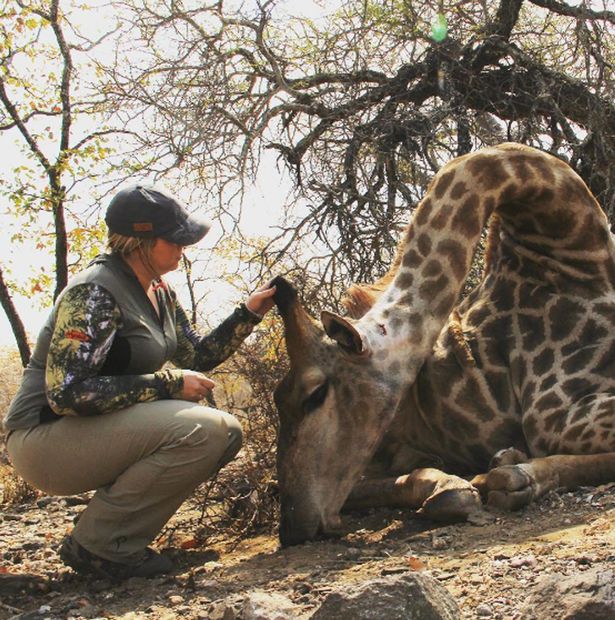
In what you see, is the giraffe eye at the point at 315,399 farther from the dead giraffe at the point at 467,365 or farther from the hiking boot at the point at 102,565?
the hiking boot at the point at 102,565

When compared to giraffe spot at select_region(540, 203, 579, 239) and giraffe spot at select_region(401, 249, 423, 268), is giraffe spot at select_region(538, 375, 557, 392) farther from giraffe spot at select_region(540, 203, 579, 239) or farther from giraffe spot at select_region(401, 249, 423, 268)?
giraffe spot at select_region(401, 249, 423, 268)

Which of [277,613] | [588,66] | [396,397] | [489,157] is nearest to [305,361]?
[396,397]

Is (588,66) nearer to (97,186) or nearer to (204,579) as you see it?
(97,186)

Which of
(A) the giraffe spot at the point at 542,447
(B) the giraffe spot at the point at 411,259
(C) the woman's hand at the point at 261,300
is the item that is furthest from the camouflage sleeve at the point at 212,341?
(A) the giraffe spot at the point at 542,447

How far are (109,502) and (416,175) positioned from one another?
14.5 feet

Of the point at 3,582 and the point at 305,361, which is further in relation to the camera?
the point at 305,361

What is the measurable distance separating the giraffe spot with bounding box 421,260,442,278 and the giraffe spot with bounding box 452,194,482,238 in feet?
0.79

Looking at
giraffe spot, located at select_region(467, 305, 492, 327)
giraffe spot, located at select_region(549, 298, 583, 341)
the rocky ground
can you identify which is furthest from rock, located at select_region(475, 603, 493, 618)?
giraffe spot, located at select_region(467, 305, 492, 327)

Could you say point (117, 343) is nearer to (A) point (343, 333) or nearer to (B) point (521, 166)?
(A) point (343, 333)

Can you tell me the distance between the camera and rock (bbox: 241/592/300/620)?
3.15 meters

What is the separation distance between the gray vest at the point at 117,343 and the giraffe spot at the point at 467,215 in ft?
5.85

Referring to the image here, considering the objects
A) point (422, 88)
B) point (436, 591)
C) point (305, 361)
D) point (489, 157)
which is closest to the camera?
point (436, 591)

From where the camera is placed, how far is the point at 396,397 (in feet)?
17.2

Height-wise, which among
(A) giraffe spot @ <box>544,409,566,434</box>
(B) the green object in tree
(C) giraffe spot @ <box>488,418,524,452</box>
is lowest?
(C) giraffe spot @ <box>488,418,524,452</box>
